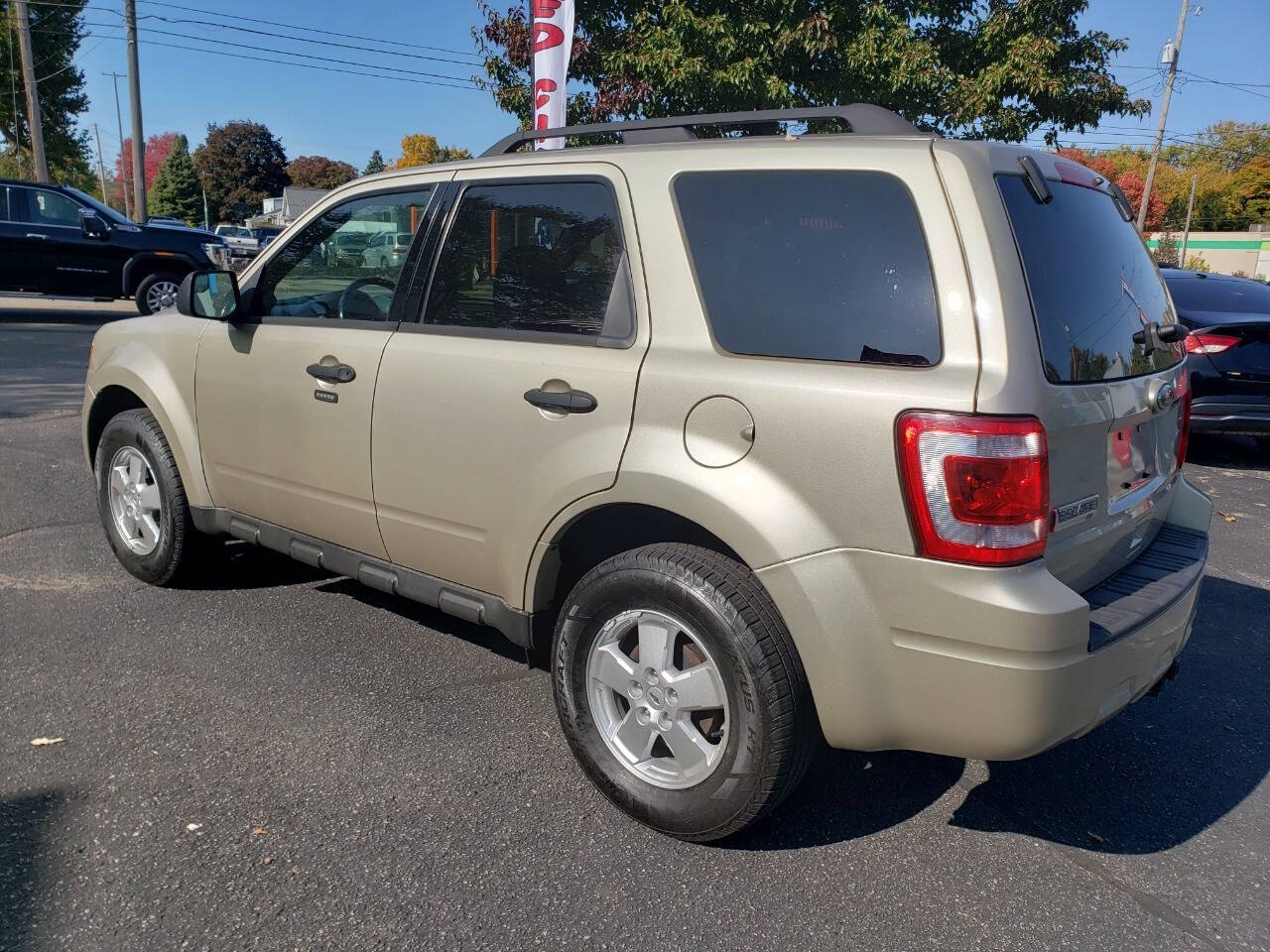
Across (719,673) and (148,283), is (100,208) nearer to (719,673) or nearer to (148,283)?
(148,283)

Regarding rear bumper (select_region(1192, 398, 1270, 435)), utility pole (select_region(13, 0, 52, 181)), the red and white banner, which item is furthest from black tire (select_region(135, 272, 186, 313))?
Answer: utility pole (select_region(13, 0, 52, 181))

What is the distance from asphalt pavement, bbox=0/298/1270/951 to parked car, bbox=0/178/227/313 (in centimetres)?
1185

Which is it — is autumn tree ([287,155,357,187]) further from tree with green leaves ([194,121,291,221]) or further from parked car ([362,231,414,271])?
parked car ([362,231,414,271])

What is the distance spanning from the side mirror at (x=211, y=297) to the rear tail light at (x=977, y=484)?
9.14ft

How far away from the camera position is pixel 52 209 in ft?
47.2

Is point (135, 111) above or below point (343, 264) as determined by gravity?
above

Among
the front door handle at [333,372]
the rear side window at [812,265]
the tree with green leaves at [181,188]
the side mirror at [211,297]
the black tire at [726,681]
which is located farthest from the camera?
the tree with green leaves at [181,188]

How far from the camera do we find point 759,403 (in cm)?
254

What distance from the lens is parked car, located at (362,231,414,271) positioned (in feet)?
11.8

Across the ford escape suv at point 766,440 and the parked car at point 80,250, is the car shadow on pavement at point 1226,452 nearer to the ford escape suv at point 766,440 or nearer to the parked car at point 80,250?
the ford escape suv at point 766,440

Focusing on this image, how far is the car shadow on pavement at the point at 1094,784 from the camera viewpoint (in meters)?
2.94

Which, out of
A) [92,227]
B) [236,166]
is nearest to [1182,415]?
[92,227]

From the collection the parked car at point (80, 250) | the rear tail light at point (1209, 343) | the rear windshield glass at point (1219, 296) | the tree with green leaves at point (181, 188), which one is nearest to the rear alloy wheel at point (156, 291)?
the parked car at point (80, 250)

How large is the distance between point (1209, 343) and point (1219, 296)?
77 centimetres
